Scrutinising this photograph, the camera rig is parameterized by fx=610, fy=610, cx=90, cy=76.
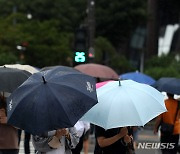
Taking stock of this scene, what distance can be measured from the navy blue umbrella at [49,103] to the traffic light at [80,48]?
1318cm

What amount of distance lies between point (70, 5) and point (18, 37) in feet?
44.5

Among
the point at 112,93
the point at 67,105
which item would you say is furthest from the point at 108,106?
the point at 67,105

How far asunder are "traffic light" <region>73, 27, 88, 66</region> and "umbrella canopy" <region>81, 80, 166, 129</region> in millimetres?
12660

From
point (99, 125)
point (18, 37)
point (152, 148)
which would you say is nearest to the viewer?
point (99, 125)

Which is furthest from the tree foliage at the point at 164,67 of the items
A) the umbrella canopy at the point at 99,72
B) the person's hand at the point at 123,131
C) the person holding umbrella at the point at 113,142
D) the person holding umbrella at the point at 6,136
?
the person's hand at the point at 123,131

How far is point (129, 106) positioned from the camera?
666 centimetres

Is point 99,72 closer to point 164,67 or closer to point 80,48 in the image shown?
point 80,48

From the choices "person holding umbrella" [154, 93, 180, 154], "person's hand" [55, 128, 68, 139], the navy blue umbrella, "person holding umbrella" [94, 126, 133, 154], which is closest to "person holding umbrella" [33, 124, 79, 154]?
"person's hand" [55, 128, 68, 139]

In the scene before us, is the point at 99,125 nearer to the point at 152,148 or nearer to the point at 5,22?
the point at 152,148

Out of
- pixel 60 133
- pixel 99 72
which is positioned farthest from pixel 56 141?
pixel 99 72

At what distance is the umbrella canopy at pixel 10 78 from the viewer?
27.8 ft

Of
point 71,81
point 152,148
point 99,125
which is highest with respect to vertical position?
point 71,81

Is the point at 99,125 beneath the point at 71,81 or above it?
beneath

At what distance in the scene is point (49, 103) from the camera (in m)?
6.16
